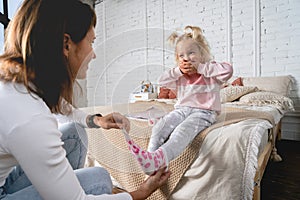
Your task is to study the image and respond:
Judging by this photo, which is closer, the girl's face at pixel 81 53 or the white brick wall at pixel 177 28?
the girl's face at pixel 81 53

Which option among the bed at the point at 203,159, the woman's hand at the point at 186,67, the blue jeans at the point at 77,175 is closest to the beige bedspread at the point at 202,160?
the bed at the point at 203,159

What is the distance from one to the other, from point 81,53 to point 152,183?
54 cm

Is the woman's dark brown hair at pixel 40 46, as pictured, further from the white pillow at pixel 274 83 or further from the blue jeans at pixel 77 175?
the white pillow at pixel 274 83

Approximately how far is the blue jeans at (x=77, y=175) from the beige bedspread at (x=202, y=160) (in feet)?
0.36

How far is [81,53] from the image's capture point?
1.98ft

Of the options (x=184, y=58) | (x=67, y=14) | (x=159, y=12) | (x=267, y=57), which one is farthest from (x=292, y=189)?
(x=159, y=12)

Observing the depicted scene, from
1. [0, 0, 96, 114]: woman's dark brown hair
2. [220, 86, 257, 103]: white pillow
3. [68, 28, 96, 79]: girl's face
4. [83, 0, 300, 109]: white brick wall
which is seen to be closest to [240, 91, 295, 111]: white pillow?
[220, 86, 257, 103]: white pillow

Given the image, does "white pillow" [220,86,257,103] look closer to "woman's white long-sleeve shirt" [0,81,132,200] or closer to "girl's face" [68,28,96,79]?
"girl's face" [68,28,96,79]

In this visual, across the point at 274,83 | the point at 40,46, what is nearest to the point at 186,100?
the point at 40,46

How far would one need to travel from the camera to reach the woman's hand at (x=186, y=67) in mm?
893

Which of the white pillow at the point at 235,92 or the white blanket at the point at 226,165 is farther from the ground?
the white pillow at the point at 235,92

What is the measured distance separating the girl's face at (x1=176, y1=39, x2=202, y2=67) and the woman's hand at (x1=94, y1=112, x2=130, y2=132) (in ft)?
0.96

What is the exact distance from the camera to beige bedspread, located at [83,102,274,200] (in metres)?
0.85

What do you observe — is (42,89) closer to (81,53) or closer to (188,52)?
(81,53)
